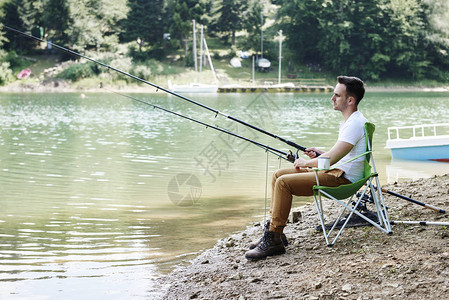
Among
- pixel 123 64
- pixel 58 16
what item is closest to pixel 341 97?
pixel 123 64

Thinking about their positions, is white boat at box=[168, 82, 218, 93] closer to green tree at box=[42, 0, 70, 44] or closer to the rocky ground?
green tree at box=[42, 0, 70, 44]

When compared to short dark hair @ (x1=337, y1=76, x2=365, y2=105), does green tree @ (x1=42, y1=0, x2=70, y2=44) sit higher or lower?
higher

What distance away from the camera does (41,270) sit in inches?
247

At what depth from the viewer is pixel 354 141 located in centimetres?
529

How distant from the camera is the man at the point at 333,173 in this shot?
529 centimetres

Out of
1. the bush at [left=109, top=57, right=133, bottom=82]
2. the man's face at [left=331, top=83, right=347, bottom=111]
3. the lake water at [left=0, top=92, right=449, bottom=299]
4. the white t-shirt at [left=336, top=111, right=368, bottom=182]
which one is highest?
the bush at [left=109, top=57, right=133, bottom=82]

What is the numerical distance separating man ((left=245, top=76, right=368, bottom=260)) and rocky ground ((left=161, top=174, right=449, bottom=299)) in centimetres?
17

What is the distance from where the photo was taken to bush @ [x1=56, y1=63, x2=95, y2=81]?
63.0m

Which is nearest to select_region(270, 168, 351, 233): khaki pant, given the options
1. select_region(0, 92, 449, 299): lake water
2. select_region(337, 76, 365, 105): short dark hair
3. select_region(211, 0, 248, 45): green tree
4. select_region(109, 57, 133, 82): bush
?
select_region(337, 76, 365, 105): short dark hair

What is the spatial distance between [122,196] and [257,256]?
568 cm

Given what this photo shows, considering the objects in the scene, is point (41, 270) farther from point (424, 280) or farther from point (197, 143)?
point (197, 143)

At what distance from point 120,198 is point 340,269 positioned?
21.2 feet

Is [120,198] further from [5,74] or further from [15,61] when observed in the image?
[15,61]

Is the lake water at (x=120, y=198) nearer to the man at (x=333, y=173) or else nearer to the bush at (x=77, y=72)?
the man at (x=333, y=173)
